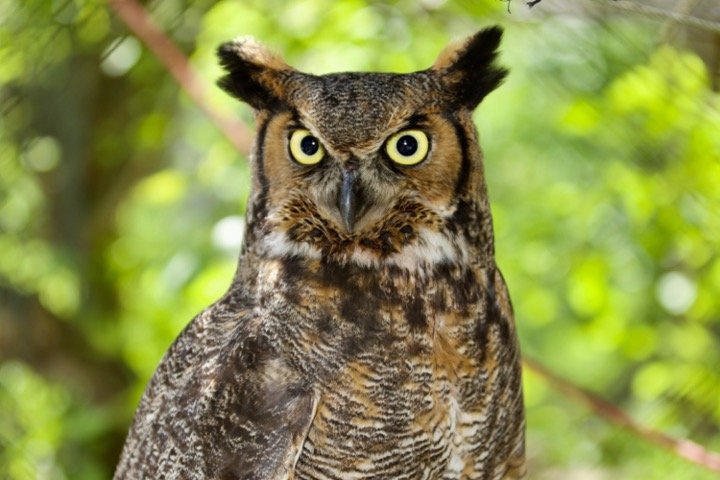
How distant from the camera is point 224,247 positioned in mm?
2955

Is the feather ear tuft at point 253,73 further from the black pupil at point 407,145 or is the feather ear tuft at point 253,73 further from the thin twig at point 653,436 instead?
the thin twig at point 653,436

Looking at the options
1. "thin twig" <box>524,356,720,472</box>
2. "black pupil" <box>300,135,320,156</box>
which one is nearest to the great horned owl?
"black pupil" <box>300,135,320,156</box>

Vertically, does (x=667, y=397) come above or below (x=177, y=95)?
below

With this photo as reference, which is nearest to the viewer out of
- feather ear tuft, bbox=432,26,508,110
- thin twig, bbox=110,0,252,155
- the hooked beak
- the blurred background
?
the hooked beak

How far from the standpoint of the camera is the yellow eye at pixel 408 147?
5.65 ft

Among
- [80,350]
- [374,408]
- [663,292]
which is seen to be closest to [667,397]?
[663,292]

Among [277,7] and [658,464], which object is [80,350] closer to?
[277,7]

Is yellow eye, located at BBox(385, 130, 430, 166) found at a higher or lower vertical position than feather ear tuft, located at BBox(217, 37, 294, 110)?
lower

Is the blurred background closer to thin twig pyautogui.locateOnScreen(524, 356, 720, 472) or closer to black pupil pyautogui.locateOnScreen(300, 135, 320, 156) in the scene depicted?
thin twig pyautogui.locateOnScreen(524, 356, 720, 472)

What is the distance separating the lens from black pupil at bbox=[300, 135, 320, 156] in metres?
1.73

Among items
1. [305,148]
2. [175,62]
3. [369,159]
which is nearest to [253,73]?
[305,148]

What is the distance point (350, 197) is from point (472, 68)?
0.39 metres

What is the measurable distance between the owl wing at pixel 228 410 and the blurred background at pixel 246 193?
0.66m

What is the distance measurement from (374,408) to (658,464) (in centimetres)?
149
